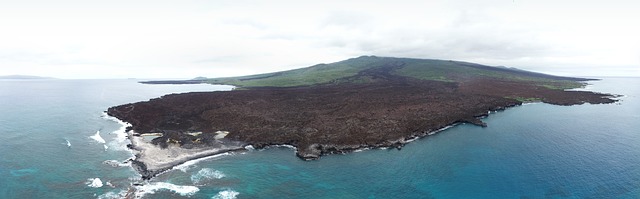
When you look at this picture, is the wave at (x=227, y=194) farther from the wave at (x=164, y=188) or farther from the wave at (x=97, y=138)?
the wave at (x=97, y=138)

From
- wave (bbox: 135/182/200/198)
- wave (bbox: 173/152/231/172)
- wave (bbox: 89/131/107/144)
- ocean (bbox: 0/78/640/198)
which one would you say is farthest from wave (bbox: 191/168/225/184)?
wave (bbox: 89/131/107/144)

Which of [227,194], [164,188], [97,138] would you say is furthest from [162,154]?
[97,138]

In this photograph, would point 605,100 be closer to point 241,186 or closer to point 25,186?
point 241,186

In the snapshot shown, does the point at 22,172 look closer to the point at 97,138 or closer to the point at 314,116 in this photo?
the point at 97,138

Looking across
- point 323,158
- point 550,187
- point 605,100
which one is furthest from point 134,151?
point 605,100

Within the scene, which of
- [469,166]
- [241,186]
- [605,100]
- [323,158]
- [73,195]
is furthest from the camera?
[605,100]

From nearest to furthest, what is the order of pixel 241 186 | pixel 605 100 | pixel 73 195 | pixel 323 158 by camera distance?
pixel 73 195 → pixel 241 186 → pixel 323 158 → pixel 605 100

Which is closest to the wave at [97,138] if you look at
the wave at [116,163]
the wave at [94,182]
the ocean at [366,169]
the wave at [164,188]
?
the ocean at [366,169]
